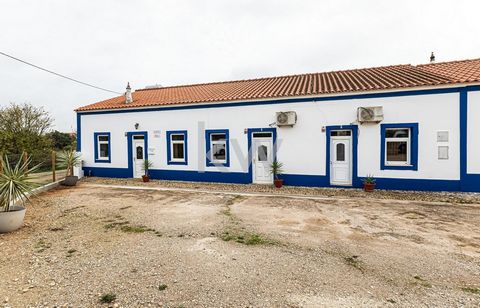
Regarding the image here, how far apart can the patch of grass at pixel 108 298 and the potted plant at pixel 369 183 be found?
9.23 m

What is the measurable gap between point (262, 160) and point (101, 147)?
9.36m

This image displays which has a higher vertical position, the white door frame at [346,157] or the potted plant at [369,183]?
the white door frame at [346,157]

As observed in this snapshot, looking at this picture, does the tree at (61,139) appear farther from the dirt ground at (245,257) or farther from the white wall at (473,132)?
the white wall at (473,132)

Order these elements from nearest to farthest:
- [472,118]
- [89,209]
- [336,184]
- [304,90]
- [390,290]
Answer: [390,290], [89,209], [472,118], [336,184], [304,90]

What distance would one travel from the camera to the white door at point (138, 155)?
13828 millimetres

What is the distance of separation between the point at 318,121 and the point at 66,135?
86.2ft

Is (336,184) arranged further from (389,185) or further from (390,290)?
(390,290)

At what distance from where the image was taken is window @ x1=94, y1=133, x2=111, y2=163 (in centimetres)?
1462

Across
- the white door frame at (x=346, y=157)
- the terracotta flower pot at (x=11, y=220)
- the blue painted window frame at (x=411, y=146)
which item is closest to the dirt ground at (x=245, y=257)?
the terracotta flower pot at (x=11, y=220)

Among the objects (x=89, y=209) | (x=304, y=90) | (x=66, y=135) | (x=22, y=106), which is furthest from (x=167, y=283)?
(x=66, y=135)

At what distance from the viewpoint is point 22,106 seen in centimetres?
1917

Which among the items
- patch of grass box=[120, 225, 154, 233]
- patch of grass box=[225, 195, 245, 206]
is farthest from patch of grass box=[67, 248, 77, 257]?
patch of grass box=[225, 195, 245, 206]

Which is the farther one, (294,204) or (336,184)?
(336,184)

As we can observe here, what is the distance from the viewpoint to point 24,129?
744 inches
